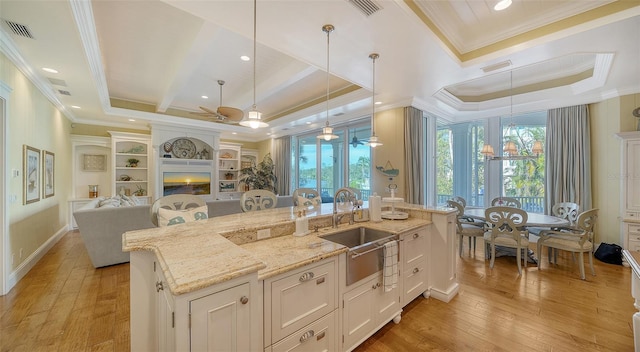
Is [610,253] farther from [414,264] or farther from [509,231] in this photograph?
[414,264]

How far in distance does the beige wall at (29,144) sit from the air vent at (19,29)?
0.60 m

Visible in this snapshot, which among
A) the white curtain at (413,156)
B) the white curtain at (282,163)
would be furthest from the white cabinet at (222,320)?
the white curtain at (282,163)

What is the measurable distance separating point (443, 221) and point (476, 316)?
0.94 metres

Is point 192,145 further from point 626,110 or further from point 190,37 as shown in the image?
point 626,110

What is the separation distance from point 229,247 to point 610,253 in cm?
555

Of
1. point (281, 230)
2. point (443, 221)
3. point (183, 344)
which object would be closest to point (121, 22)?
point (281, 230)

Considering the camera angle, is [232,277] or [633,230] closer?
[232,277]

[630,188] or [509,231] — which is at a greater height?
[630,188]

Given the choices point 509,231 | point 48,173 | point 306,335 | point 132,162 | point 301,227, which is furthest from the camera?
point 132,162

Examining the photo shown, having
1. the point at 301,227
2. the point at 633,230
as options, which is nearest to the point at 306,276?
the point at 301,227

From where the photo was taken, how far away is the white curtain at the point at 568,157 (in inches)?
169

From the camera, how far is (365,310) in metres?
1.96

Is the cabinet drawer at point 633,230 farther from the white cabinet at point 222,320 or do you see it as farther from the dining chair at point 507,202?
the white cabinet at point 222,320

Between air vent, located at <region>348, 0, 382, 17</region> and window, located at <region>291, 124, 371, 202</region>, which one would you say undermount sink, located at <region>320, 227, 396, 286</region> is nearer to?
air vent, located at <region>348, 0, 382, 17</region>
